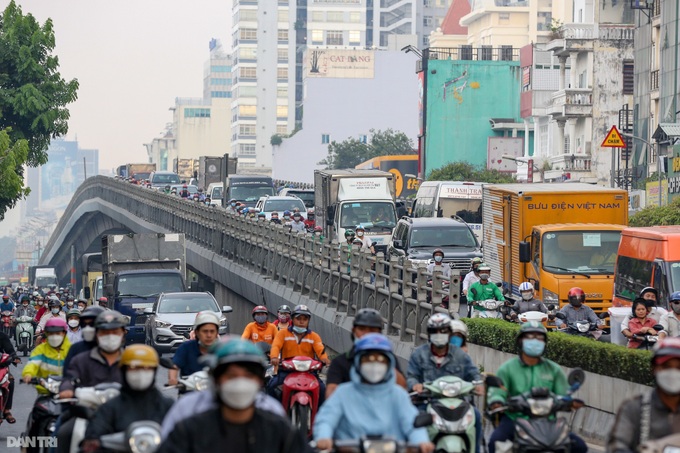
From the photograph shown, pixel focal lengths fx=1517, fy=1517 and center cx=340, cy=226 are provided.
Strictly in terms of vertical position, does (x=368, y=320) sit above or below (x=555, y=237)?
above

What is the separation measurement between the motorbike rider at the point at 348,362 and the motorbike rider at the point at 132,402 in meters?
2.04

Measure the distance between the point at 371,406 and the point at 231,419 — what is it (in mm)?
1896

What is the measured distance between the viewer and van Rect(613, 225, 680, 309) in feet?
69.5

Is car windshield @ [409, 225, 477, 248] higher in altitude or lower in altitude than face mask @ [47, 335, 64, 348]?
lower

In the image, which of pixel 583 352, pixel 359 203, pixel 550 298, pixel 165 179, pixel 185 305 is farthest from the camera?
pixel 165 179

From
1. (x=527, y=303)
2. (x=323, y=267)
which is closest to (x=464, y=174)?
(x=323, y=267)

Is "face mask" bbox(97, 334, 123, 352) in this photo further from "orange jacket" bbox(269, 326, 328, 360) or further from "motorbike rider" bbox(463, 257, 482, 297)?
"motorbike rider" bbox(463, 257, 482, 297)

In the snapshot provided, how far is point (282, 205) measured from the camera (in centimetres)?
5200

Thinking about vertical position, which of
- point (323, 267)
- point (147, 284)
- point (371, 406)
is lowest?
point (147, 284)

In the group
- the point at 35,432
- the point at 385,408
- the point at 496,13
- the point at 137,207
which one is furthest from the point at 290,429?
the point at 496,13

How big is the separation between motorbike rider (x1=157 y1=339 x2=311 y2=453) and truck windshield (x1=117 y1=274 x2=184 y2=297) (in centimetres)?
2904

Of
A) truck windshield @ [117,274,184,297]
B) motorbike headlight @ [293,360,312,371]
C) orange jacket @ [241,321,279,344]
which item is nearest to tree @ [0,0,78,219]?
truck windshield @ [117,274,184,297]

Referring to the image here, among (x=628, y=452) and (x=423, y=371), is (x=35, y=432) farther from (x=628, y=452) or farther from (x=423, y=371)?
(x=628, y=452)

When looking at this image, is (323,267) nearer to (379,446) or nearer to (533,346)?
(533,346)
